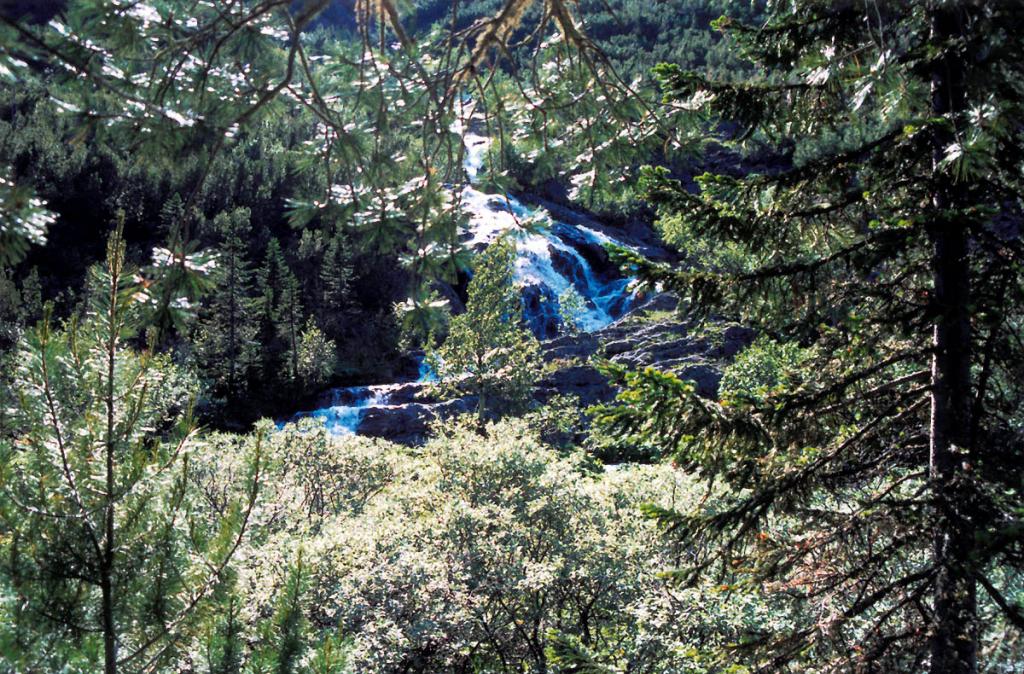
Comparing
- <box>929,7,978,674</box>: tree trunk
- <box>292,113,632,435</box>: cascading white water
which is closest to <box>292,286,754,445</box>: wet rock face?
<box>292,113,632,435</box>: cascading white water

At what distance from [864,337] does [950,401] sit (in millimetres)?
575

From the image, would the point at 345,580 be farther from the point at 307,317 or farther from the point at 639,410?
the point at 307,317

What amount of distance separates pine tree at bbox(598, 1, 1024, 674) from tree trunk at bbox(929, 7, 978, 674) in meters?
0.01

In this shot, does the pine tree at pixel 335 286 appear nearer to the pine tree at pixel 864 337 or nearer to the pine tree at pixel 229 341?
the pine tree at pixel 229 341

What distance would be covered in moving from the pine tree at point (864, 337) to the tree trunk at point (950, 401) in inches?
0.4

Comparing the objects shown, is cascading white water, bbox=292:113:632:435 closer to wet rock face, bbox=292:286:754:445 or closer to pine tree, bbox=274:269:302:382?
wet rock face, bbox=292:286:754:445

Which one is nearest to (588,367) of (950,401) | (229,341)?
(229,341)

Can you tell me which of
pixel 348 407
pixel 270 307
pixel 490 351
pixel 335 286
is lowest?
pixel 348 407

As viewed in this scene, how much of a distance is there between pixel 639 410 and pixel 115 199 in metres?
39.6

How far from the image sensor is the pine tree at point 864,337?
153 inches

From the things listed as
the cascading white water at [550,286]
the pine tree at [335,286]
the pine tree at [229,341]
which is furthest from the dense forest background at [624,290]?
the pine tree at [335,286]

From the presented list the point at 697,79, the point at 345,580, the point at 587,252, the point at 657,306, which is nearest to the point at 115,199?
the point at 587,252

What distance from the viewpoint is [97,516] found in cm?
343

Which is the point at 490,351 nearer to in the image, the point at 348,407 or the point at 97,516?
the point at 348,407
